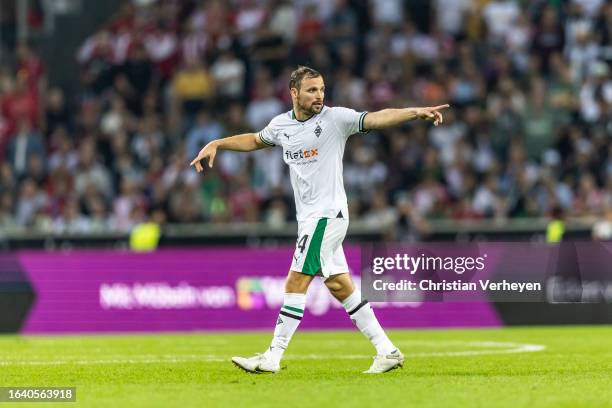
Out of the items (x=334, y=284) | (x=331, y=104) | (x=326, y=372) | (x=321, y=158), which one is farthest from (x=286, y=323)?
(x=331, y=104)

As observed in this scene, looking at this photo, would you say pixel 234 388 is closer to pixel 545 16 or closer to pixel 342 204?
pixel 342 204

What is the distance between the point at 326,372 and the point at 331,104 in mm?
13289

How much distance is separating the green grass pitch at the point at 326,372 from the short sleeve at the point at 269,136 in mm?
1991

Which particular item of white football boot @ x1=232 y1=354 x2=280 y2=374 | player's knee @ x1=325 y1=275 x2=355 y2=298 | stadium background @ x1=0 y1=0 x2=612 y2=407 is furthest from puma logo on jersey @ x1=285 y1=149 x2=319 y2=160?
stadium background @ x1=0 y1=0 x2=612 y2=407

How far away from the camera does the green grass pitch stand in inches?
386

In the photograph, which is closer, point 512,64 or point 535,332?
point 535,332

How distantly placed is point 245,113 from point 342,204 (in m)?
14.3

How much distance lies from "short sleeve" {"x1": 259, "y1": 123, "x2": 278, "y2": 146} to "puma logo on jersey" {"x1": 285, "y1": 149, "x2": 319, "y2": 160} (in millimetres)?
193

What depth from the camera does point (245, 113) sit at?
26.1m

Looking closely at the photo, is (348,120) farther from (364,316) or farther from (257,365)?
(257,365)

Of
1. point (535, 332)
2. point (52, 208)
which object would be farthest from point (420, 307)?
point (52, 208)

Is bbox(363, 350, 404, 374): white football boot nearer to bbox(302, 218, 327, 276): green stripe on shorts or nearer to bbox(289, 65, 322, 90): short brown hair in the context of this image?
bbox(302, 218, 327, 276): green stripe on shorts

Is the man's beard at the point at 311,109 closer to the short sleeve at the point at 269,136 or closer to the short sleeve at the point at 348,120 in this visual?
the short sleeve at the point at 348,120
